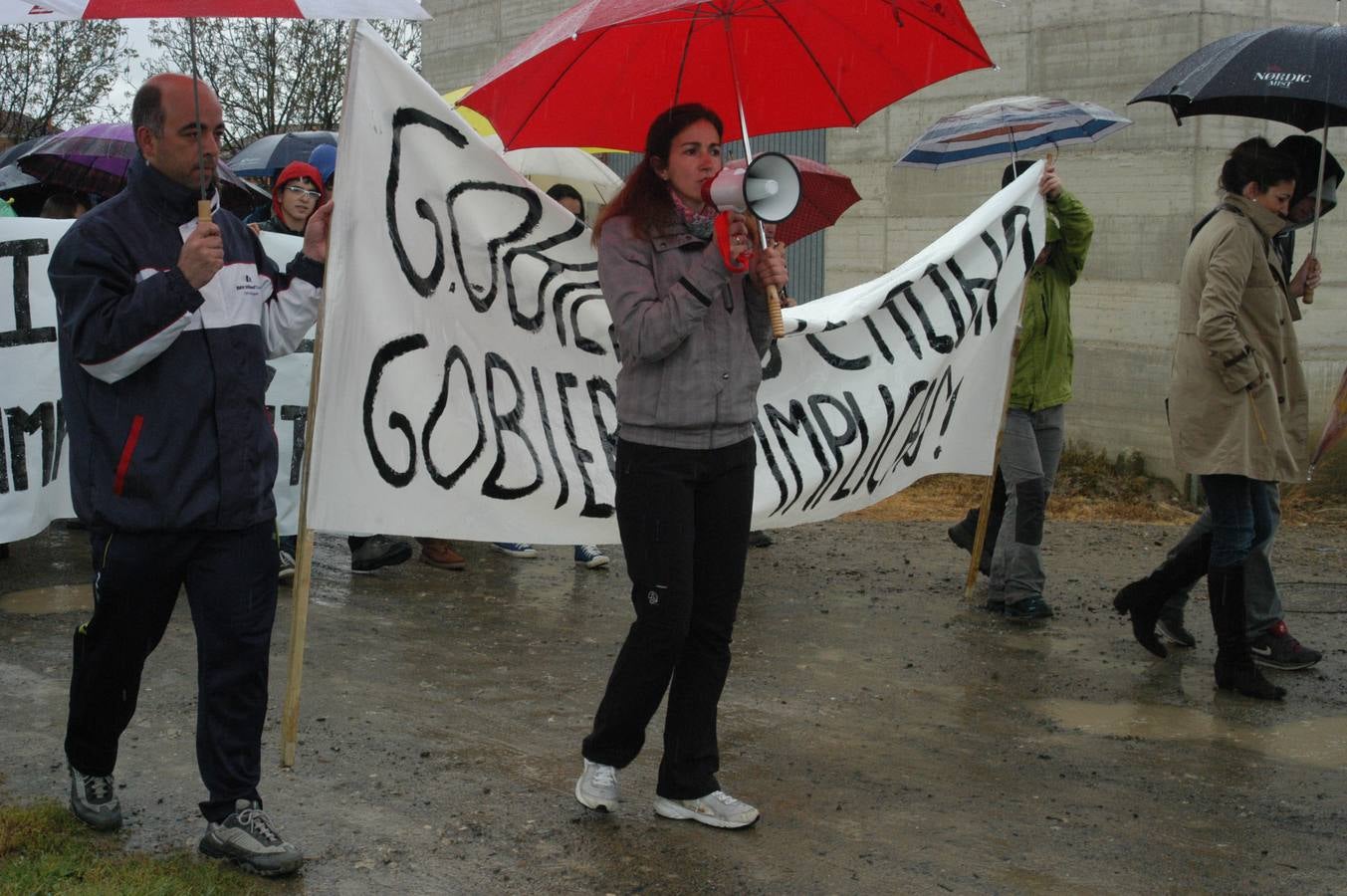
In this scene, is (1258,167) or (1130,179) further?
(1130,179)

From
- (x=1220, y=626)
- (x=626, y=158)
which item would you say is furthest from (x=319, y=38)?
(x=1220, y=626)

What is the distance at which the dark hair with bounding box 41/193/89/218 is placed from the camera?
1014 cm

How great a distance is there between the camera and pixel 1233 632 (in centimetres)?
569

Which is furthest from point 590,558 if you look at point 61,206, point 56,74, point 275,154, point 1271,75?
point 56,74

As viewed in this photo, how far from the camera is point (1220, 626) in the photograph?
5723mm

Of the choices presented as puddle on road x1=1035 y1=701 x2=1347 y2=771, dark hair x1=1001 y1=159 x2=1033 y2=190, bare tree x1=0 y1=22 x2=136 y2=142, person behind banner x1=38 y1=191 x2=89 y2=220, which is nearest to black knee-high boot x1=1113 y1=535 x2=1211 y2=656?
puddle on road x1=1035 y1=701 x2=1347 y2=771

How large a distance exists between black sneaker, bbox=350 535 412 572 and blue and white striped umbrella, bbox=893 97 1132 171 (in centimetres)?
339

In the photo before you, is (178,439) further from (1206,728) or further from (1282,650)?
(1282,650)

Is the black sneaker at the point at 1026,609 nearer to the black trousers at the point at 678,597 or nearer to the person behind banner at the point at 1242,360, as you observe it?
the person behind banner at the point at 1242,360

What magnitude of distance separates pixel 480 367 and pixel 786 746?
5.35 ft

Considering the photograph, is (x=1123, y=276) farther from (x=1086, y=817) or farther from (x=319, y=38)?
(x=319, y=38)

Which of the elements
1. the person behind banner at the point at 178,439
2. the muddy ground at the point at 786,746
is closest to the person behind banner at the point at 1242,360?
the muddy ground at the point at 786,746

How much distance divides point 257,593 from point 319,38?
25.5 meters

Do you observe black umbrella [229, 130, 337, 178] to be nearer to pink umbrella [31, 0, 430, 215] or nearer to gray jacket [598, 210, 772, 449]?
gray jacket [598, 210, 772, 449]
